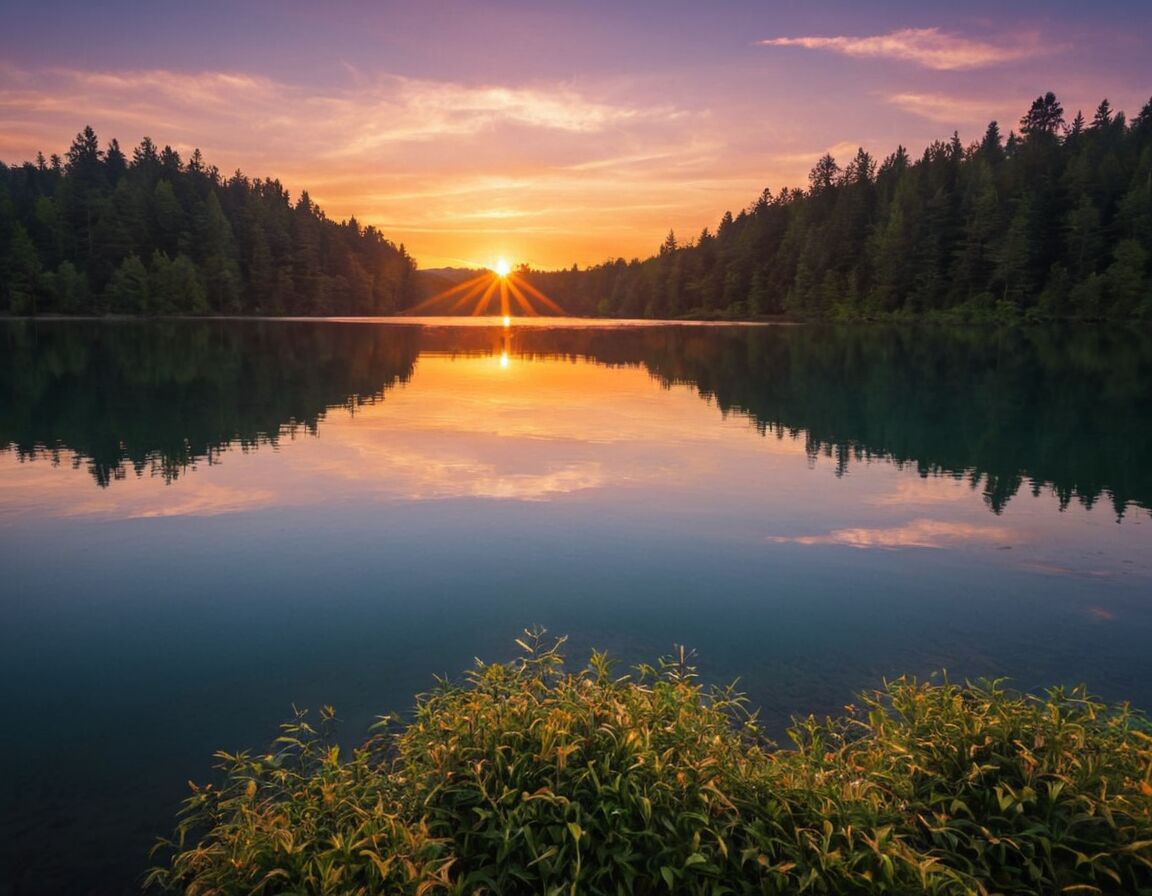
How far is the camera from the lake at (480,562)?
1004cm

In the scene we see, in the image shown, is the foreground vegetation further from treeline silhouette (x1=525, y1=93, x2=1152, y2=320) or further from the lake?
treeline silhouette (x1=525, y1=93, x2=1152, y2=320)

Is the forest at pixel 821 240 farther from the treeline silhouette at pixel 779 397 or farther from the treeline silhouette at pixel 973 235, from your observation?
the treeline silhouette at pixel 779 397

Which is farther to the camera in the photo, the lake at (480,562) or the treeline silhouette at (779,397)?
the treeline silhouette at (779,397)

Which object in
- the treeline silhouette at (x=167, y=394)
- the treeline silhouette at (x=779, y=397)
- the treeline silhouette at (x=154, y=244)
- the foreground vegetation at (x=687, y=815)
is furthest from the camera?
the treeline silhouette at (x=154, y=244)

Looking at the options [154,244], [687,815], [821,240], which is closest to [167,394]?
[687,815]

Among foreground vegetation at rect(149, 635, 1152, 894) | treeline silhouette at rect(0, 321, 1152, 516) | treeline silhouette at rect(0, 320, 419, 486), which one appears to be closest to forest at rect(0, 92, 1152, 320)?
treeline silhouette at rect(0, 321, 1152, 516)

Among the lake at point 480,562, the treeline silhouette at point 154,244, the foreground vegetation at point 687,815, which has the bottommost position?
the lake at point 480,562

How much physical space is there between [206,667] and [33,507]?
39.1 feet

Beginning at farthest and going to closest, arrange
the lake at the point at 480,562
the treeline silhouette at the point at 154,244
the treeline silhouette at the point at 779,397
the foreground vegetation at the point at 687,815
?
the treeline silhouette at the point at 154,244 → the treeline silhouette at the point at 779,397 → the lake at the point at 480,562 → the foreground vegetation at the point at 687,815

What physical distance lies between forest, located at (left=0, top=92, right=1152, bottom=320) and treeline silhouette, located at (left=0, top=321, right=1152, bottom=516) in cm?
4213

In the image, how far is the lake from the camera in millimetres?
10039

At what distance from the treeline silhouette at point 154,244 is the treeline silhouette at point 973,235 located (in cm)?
10179

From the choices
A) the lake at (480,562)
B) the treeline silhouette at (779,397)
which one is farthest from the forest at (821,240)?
the lake at (480,562)

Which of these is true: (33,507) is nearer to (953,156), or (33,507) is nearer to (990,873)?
(990,873)
